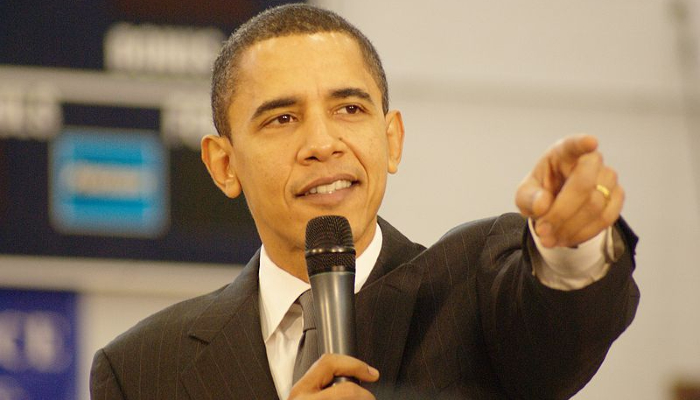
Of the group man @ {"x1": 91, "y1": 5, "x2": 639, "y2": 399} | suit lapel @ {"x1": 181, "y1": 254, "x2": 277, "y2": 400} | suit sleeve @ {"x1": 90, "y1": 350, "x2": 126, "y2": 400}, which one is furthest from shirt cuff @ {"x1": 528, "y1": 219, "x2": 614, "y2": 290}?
suit sleeve @ {"x1": 90, "y1": 350, "x2": 126, "y2": 400}

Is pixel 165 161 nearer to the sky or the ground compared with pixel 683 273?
nearer to the sky

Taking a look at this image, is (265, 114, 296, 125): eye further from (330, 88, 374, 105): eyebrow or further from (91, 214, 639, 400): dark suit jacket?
(91, 214, 639, 400): dark suit jacket

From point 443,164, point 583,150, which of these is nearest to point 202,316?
point 583,150

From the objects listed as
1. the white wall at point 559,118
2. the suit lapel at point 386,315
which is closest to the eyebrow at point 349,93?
the suit lapel at point 386,315

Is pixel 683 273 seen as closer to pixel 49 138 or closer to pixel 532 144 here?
pixel 532 144

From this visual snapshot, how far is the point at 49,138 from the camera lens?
4043 mm

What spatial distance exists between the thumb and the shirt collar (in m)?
0.58

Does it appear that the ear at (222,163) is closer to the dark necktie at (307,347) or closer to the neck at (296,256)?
the neck at (296,256)

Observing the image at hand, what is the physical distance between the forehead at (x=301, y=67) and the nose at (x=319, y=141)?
6 cm

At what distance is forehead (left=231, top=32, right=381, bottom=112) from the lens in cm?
192

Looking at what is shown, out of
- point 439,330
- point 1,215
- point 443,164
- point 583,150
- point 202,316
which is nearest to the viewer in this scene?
point 583,150

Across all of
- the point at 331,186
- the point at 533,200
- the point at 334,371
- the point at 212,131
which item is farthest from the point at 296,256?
the point at 212,131

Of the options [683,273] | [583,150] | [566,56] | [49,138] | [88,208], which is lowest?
[583,150]

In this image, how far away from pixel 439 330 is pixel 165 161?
100 inches
